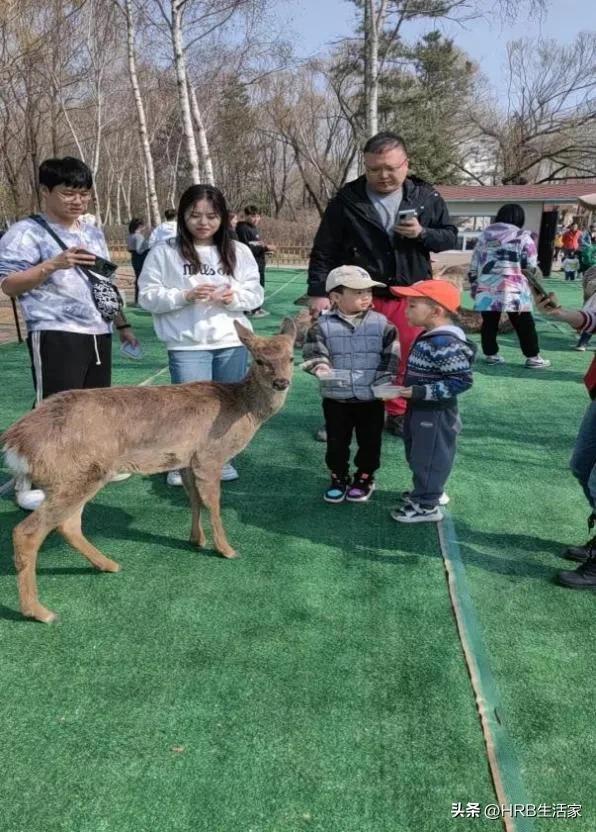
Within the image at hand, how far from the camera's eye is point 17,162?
3041cm

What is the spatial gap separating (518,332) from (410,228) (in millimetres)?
5016

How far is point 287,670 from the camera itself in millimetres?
2826

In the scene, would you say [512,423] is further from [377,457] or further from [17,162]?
[17,162]

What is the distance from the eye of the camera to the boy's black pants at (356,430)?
14.2 ft

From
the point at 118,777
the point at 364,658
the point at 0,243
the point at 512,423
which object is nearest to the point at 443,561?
the point at 364,658

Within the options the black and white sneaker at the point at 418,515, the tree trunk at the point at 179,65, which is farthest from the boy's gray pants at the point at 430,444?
the tree trunk at the point at 179,65

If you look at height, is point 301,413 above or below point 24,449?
below

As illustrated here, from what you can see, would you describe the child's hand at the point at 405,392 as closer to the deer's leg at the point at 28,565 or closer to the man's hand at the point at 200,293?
the man's hand at the point at 200,293

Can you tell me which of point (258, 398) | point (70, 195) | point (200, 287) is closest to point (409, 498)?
point (258, 398)

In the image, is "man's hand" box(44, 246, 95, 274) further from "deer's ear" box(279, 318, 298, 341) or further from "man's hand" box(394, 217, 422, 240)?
"man's hand" box(394, 217, 422, 240)

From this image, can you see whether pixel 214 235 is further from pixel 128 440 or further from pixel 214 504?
pixel 214 504

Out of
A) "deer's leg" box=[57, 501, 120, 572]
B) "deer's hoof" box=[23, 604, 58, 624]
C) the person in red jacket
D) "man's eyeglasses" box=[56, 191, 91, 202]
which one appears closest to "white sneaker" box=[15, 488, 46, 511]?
"deer's leg" box=[57, 501, 120, 572]

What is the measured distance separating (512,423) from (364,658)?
13.6 feet

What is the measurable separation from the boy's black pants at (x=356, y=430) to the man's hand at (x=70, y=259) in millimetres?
Answer: 1853
